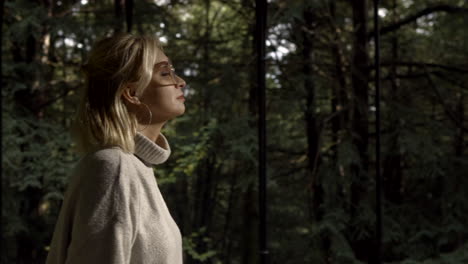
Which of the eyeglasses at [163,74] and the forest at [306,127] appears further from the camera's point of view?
the forest at [306,127]

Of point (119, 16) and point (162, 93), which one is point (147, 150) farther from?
point (119, 16)

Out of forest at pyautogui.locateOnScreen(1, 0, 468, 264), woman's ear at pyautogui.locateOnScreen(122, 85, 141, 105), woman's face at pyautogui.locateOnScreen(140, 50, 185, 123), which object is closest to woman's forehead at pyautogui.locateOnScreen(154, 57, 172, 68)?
woman's face at pyautogui.locateOnScreen(140, 50, 185, 123)

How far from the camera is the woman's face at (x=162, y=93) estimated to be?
4.48 feet

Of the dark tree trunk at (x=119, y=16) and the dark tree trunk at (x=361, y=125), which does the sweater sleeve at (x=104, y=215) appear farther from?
the dark tree trunk at (x=119, y=16)

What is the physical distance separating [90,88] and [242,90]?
5.45m

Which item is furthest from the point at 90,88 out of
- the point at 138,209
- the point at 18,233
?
the point at 18,233

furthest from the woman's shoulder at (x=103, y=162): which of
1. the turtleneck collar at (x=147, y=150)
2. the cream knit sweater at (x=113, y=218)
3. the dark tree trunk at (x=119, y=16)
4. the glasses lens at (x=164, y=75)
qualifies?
the dark tree trunk at (x=119, y=16)

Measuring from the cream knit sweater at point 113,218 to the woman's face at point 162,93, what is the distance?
15 cm

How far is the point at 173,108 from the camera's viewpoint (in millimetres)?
1394

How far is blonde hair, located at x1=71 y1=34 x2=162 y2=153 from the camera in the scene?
1240 mm

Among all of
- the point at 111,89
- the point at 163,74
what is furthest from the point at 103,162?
the point at 163,74

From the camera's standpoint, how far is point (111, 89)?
4.18 feet

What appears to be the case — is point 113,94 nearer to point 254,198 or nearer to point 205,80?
point 205,80

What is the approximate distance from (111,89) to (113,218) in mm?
328
